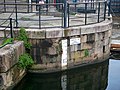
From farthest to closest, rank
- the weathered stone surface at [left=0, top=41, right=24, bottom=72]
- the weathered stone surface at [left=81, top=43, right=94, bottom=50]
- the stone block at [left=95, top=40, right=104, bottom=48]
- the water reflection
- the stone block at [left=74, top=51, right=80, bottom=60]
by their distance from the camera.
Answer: the stone block at [left=95, top=40, right=104, bottom=48] < the weathered stone surface at [left=81, top=43, right=94, bottom=50] < the stone block at [left=74, top=51, right=80, bottom=60] < the water reflection < the weathered stone surface at [left=0, top=41, right=24, bottom=72]

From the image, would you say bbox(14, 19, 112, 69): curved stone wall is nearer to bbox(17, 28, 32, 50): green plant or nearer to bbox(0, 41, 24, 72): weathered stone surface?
bbox(17, 28, 32, 50): green plant

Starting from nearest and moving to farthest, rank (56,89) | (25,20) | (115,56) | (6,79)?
(6,79)
(56,89)
(25,20)
(115,56)

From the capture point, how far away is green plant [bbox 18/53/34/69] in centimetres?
1042

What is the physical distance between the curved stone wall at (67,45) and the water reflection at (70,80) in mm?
411

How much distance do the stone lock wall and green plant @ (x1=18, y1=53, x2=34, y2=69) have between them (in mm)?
196

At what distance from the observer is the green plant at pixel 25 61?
1042cm

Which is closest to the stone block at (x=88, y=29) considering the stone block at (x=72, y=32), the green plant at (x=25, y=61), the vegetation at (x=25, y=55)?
the stone block at (x=72, y=32)

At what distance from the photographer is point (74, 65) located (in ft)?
40.0

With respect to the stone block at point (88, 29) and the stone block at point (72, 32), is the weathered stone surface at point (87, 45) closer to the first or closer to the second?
the stone block at point (88, 29)

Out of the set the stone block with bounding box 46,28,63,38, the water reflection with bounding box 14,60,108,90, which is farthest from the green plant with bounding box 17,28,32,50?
the water reflection with bounding box 14,60,108,90

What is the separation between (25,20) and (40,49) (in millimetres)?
2987

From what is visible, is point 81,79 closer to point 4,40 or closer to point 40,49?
point 40,49

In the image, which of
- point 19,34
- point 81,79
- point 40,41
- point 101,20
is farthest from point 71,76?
point 101,20

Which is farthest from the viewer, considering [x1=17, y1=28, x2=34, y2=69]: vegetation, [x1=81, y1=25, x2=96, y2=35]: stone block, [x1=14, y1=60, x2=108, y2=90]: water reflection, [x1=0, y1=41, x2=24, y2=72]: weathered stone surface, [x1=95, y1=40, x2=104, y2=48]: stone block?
[x1=95, y1=40, x2=104, y2=48]: stone block
